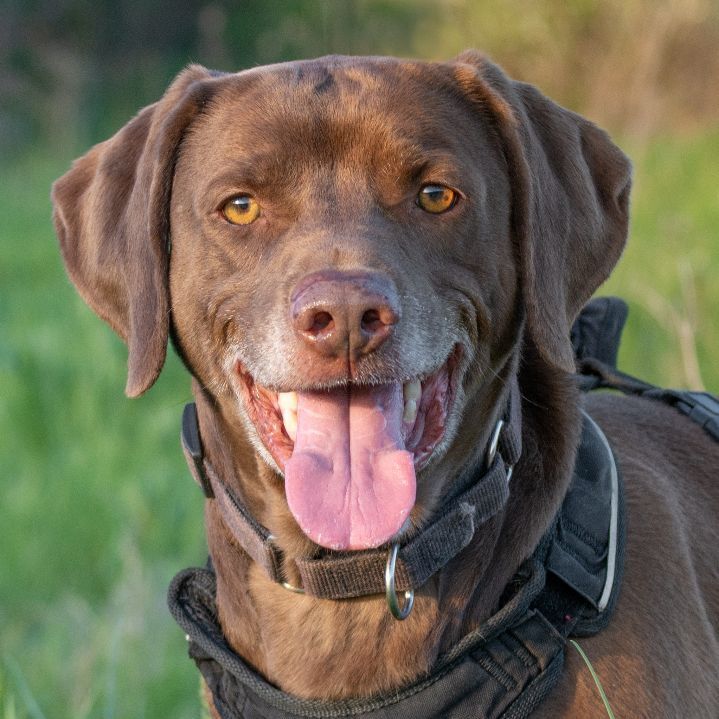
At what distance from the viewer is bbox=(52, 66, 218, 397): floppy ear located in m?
2.93

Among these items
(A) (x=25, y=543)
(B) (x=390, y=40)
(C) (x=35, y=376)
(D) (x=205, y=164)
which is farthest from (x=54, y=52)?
(D) (x=205, y=164)

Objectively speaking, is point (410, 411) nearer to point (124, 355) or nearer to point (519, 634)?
point (519, 634)

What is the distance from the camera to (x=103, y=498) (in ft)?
18.3

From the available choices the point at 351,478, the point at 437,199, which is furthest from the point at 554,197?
the point at 351,478

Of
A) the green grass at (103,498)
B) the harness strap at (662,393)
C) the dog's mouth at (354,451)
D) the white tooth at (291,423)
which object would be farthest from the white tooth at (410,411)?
the green grass at (103,498)

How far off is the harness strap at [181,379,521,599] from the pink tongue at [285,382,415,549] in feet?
0.39

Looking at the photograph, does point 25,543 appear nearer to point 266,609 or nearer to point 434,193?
point 266,609

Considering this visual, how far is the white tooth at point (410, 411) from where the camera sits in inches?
109

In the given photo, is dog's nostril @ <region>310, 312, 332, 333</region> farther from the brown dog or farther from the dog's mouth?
the dog's mouth

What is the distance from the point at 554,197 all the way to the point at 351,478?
2.87ft

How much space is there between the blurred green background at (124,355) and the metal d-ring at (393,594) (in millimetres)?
1177

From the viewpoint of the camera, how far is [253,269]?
112 inches

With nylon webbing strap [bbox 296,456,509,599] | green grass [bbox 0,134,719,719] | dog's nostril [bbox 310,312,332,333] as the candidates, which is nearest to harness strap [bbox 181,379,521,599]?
nylon webbing strap [bbox 296,456,509,599]

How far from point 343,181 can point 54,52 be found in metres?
20.0
